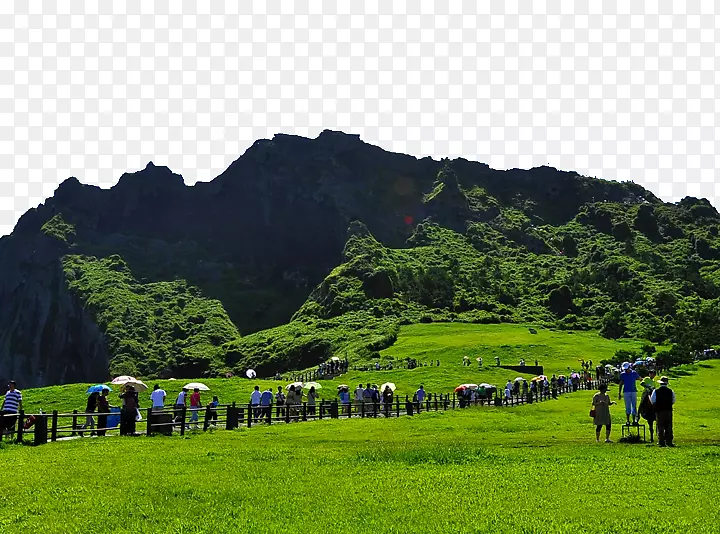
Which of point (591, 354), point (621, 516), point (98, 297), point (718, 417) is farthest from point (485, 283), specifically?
point (621, 516)

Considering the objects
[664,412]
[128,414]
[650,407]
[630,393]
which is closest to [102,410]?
[128,414]

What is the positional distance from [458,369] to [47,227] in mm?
160154

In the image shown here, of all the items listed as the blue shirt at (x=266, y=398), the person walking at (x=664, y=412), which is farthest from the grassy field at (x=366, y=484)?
the blue shirt at (x=266, y=398)

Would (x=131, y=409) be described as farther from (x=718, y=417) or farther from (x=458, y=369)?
(x=458, y=369)

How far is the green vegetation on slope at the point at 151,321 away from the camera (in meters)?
152

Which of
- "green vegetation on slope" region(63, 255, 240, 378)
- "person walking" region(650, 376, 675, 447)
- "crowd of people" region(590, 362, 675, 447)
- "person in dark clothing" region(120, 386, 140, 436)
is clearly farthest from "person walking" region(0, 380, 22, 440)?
"green vegetation on slope" region(63, 255, 240, 378)

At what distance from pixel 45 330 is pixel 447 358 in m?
128

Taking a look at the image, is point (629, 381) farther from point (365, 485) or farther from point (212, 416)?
point (212, 416)

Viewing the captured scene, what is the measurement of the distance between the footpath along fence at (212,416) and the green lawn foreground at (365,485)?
1310 millimetres

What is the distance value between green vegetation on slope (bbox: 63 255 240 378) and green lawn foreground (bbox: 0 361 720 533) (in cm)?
12660

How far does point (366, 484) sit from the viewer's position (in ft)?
48.7

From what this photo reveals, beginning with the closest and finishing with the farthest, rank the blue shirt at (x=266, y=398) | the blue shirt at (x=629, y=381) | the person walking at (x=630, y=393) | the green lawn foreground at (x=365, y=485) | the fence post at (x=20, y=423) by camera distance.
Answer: the green lawn foreground at (x=365, y=485) < the fence post at (x=20, y=423) < the person walking at (x=630, y=393) < the blue shirt at (x=629, y=381) < the blue shirt at (x=266, y=398)

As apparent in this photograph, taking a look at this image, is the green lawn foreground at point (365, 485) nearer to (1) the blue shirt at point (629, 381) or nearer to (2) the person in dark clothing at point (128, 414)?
(2) the person in dark clothing at point (128, 414)

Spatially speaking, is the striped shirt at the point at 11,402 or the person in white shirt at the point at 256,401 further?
the person in white shirt at the point at 256,401
